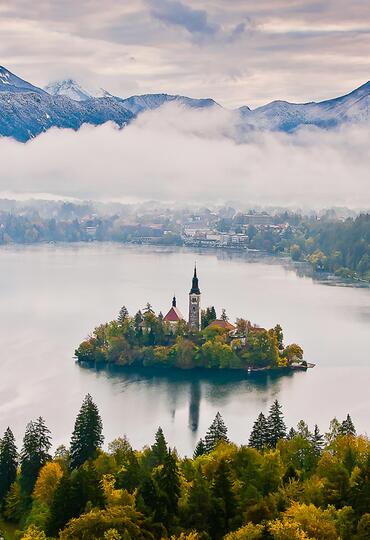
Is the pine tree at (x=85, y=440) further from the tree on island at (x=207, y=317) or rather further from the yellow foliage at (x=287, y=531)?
the tree on island at (x=207, y=317)

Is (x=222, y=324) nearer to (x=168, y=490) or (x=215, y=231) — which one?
(x=168, y=490)

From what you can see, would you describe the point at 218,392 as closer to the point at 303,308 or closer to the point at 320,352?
the point at 320,352

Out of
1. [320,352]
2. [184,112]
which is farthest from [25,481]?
[184,112]

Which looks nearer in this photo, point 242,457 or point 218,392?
point 242,457

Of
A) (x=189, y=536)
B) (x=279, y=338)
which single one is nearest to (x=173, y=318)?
(x=279, y=338)

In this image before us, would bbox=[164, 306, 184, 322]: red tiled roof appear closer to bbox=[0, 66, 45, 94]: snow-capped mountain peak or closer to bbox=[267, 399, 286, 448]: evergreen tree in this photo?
bbox=[267, 399, 286, 448]: evergreen tree

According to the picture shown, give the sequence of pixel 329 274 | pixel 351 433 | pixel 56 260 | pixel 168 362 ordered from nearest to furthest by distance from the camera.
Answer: pixel 351 433 < pixel 168 362 < pixel 329 274 < pixel 56 260

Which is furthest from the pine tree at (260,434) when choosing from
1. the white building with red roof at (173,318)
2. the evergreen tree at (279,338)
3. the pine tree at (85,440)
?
the white building with red roof at (173,318)
